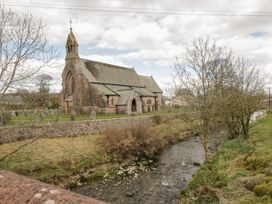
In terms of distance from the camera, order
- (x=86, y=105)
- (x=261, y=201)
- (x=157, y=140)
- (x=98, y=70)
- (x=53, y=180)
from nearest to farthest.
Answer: (x=261, y=201)
(x=53, y=180)
(x=157, y=140)
(x=86, y=105)
(x=98, y=70)

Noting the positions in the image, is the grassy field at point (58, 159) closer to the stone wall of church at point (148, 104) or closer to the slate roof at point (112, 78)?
the slate roof at point (112, 78)

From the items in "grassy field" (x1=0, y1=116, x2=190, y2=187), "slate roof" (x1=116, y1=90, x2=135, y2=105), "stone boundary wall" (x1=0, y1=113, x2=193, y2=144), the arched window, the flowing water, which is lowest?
the flowing water

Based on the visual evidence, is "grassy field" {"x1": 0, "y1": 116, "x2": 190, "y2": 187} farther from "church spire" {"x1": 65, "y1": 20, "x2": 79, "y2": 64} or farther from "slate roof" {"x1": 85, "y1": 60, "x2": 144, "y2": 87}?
"slate roof" {"x1": 85, "y1": 60, "x2": 144, "y2": 87}

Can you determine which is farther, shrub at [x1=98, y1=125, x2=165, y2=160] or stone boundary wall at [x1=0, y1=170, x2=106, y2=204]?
shrub at [x1=98, y1=125, x2=165, y2=160]

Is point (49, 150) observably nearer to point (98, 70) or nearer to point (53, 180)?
point (53, 180)

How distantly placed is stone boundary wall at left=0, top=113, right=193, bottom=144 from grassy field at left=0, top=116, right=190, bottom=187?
88 centimetres

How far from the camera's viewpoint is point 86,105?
48250mm

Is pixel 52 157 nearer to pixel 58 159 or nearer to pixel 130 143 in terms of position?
A: pixel 58 159

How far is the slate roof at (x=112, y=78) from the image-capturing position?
4894 centimetres

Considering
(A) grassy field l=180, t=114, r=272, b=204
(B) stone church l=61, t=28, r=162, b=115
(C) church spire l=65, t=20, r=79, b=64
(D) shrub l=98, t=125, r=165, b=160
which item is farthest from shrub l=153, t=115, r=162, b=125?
(A) grassy field l=180, t=114, r=272, b=204

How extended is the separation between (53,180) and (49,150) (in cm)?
454

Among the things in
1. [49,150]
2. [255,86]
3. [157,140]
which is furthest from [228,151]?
[49,150]

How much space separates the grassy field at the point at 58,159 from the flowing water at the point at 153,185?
2493 millimetres

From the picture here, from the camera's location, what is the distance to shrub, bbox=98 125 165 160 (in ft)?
76.4
